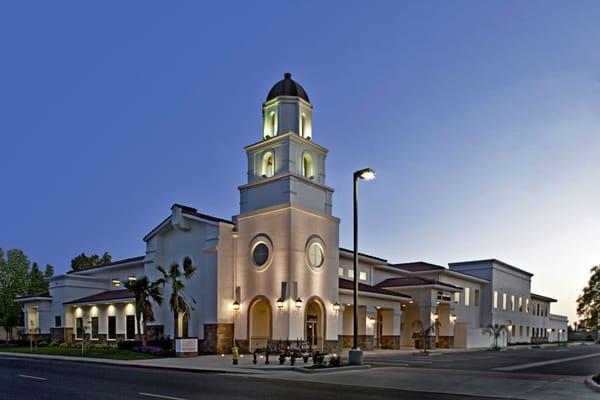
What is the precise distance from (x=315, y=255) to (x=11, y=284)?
4350 centimetres

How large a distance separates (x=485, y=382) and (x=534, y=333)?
6737cm

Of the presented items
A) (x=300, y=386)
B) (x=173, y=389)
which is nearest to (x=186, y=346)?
A: (x=300, y=386)

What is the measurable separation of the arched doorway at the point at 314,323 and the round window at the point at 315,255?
7.73ft

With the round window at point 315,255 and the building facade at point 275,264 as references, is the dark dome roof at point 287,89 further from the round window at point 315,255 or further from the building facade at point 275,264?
Result: the round window at point 315,255

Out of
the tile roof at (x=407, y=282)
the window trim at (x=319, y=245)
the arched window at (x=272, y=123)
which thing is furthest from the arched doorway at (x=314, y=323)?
the tile roof at (x=407, y=282)

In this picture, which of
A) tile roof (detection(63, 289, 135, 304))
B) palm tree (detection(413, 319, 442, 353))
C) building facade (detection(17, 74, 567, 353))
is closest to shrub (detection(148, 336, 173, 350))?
building facade (detection(17, 74, 567, 353))

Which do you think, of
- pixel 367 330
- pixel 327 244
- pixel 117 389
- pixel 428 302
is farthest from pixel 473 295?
pixel 117 389

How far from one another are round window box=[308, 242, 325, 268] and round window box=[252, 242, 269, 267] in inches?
111

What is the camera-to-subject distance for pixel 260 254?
34.2m

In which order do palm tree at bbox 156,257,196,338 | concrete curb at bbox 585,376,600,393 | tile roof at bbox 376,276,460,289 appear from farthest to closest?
tile roof at bbox 376,276,460,289 < palm tree at bbox 156,257,196,338 < concrete curb at bbox 585,376,600,393

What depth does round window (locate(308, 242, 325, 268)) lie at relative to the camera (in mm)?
34156

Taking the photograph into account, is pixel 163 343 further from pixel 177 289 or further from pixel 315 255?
pixel 315 255

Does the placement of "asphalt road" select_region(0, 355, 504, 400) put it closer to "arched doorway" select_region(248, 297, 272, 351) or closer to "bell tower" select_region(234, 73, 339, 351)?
"bell tower" select_region(234, 73, 339, 351)

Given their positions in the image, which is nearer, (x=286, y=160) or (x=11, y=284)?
(x=286, y=160)
